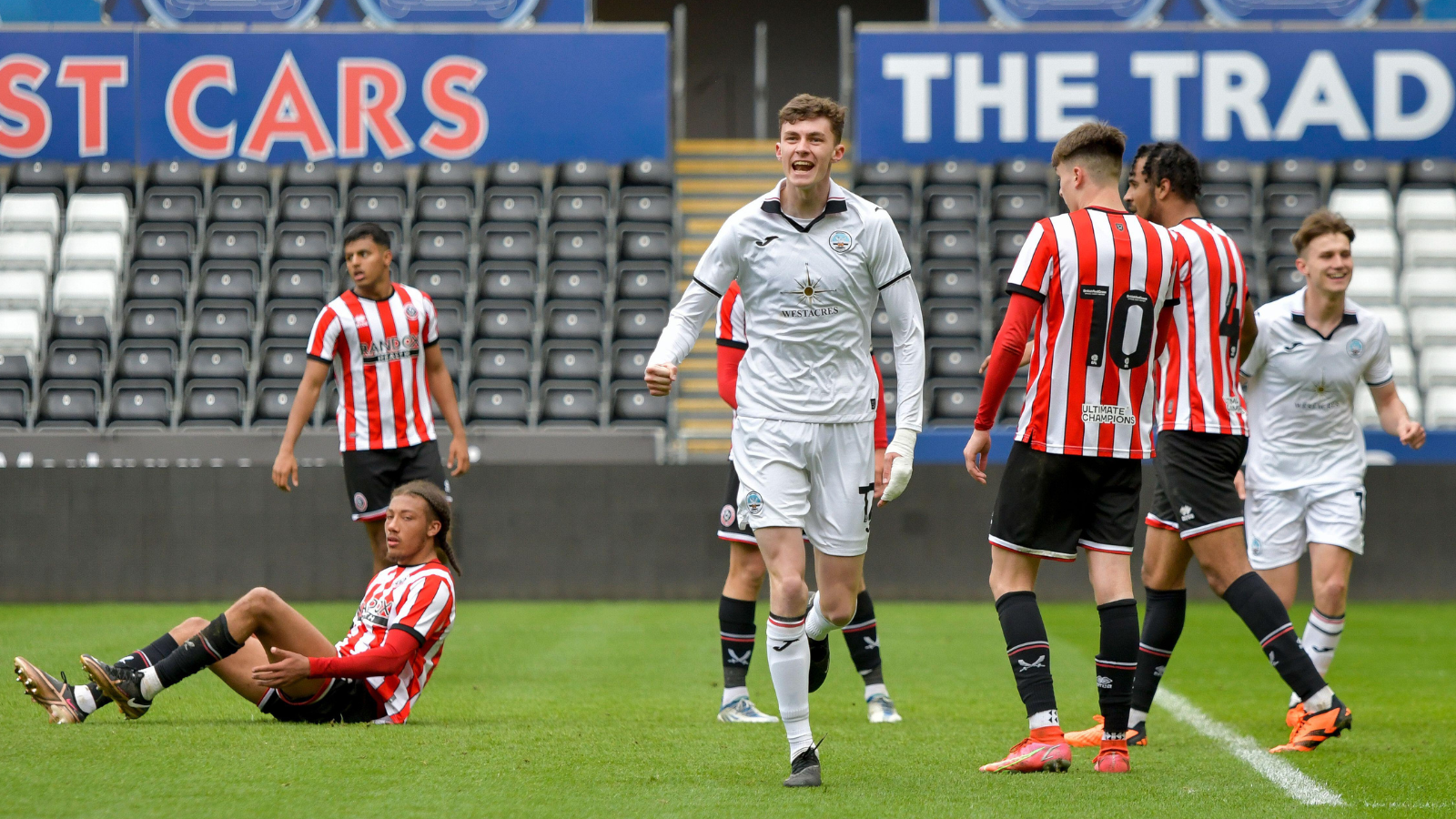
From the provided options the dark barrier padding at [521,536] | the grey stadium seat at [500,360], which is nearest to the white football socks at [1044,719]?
the dark barrier padding at [521,536]

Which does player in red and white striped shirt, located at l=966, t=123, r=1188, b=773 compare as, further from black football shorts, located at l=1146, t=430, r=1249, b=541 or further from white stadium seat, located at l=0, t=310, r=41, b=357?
white stadium seat, located at l=0, t=310, r=41, b=357

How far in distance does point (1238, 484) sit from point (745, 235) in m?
2.76

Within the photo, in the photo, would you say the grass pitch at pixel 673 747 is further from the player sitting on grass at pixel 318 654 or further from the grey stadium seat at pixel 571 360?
the grey stadium seat at pixel 571 360

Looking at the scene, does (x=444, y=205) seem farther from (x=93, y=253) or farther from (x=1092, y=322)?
(x=1092, y=322)

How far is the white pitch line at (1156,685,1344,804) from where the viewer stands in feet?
14.4

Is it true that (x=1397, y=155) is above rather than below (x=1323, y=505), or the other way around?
above

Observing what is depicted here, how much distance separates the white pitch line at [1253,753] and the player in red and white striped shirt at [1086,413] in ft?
1.59

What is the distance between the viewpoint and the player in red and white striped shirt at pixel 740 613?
6.13 meters

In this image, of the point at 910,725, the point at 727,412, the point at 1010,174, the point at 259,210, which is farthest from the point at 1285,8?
the point at 910,725

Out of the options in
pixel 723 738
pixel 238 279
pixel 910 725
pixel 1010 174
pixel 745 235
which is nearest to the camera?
pixel 745 235

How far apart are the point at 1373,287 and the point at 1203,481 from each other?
1143 cm

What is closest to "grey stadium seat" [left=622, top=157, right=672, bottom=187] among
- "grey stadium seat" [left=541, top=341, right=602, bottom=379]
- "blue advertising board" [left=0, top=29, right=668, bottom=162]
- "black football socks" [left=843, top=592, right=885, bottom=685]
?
"blue advertising board" [left=0, top=29, right=668, bottom=162]

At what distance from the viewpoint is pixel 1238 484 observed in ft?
21.0

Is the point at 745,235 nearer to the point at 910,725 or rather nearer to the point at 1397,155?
the point at 910,725
